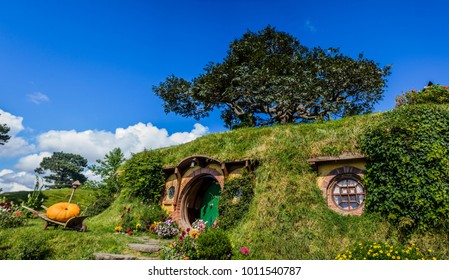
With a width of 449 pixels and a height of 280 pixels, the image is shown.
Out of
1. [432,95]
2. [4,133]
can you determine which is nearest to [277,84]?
[432,95]

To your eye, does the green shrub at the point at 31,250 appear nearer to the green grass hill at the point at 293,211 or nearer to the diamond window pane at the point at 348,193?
the green grass hill at the point at 293,211

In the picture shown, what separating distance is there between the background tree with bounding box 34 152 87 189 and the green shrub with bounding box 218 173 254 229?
55.8 metres

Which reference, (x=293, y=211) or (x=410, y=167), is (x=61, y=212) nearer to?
(x=293, y=211)

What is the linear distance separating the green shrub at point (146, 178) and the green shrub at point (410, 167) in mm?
9235

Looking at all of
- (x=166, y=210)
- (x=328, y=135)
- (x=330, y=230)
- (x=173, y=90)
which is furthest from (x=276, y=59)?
(x=330, y=230)

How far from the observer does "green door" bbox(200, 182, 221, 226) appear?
1271 cm

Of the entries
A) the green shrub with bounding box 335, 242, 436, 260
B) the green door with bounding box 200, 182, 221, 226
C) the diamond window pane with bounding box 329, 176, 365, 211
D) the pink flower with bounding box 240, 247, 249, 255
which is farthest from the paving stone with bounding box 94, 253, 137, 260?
the diamond window pane with bounding box 329, 176, 365, 211

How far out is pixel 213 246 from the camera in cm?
764

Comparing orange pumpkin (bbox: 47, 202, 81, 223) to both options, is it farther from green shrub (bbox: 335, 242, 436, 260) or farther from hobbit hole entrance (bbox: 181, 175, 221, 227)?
green shrub (bbox: 335, 242, 436, 260)

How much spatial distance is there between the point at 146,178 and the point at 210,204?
3422mm

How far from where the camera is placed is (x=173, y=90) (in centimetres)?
2519

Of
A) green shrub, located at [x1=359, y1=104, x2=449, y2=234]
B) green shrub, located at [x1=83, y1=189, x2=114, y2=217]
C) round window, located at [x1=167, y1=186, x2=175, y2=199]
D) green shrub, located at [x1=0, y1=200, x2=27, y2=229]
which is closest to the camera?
green shrub, located at [x1=359, y1=104, x2=449, y2=234]

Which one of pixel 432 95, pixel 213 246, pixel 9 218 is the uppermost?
pixel 432 95

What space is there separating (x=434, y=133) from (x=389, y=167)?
1.64 m
